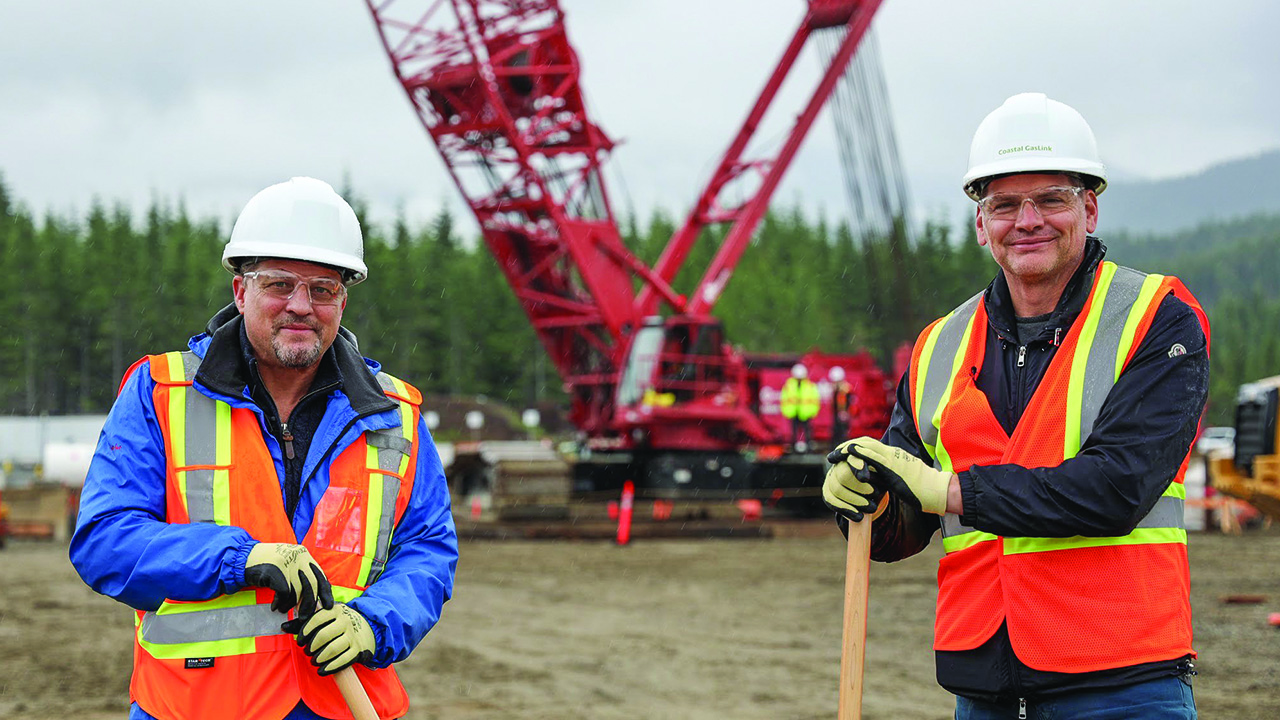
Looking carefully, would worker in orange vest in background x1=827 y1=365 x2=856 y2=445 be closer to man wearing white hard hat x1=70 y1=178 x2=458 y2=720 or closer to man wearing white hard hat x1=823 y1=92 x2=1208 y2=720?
man wearing white hard hat x1=823 y1=92 x2=1208 y2=720

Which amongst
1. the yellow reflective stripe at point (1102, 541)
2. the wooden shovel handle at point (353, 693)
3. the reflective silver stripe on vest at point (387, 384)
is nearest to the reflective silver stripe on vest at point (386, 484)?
the reflective silver stripe on vest at point (387, 384)

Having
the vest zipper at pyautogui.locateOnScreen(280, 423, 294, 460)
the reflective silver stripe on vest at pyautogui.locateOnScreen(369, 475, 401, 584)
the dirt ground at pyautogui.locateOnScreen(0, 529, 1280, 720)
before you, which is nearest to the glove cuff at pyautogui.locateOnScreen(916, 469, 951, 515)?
the reflective silver stripe on vest at pyautogui.locateOnScreen(369, 475, 401, 584)

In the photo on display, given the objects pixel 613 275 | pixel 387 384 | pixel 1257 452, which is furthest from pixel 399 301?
pixel 387 384

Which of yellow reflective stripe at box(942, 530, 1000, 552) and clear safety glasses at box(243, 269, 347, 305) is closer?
yellow reflective stripe at box(942, 530, 1000, 552)

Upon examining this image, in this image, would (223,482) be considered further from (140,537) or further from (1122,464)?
(1122,464)

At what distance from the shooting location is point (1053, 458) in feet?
9.05

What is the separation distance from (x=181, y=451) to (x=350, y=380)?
0.44m

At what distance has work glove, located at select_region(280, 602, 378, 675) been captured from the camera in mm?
2715

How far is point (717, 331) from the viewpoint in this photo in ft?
70.2

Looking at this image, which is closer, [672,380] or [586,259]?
[672,380]

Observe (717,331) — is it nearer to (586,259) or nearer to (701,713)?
(586,259)

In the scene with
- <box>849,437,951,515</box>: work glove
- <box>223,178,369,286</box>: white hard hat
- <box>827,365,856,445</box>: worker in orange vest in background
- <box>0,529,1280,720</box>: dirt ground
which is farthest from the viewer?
<box>827,365,856,445</box>: worker in orange vest in background

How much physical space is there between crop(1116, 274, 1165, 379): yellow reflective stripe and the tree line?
5399 cm

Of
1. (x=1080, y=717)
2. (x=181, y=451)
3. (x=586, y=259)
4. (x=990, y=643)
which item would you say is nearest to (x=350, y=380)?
(x=181, y=451)
